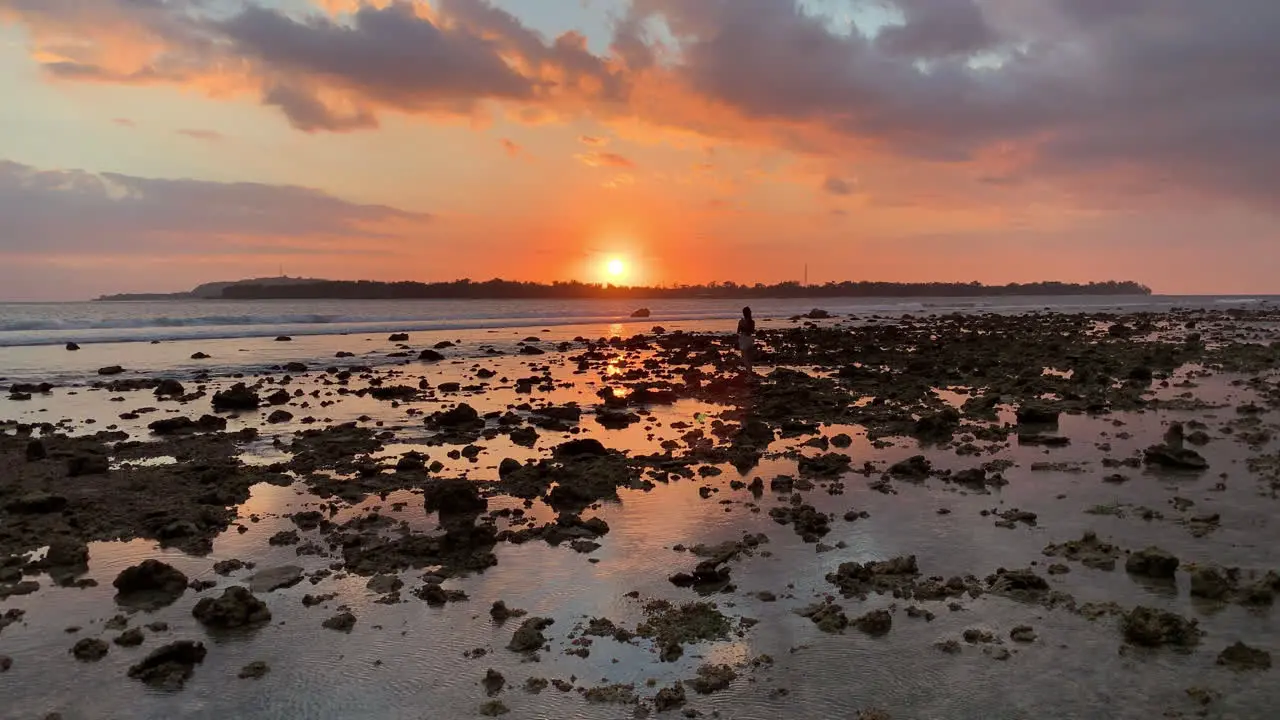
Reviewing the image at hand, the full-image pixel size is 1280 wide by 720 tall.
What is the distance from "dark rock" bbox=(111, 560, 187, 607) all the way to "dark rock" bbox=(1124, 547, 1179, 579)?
10.0 metres

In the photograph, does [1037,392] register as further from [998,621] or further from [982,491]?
[998,621]

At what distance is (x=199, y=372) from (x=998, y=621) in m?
32.6

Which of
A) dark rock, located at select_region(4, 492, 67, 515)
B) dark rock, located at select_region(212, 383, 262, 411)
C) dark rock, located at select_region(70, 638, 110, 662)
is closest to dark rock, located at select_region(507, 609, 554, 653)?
dark rock, located at select_region(70, 638, 110, 662)

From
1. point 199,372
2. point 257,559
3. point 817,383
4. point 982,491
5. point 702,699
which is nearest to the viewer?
point 702,699

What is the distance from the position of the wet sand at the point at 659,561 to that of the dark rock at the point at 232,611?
3 cm

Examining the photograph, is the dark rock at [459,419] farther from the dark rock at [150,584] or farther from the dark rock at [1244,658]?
the dark rock at [1244,658]

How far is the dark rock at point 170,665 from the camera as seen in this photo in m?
5.99

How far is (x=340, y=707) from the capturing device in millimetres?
5578

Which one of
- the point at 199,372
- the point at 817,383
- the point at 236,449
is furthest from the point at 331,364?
the point at 817,383

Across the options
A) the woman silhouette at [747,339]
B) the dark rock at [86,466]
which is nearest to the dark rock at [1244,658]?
the dark rock at [86,466]

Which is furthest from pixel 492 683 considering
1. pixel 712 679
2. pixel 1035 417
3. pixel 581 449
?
pixel 1035 417

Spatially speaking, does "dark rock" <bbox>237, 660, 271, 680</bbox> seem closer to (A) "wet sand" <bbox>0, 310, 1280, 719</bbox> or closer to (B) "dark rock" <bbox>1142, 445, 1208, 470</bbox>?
(A) "wet sand" <bbox>0, 310, 1280, 719</bbox>

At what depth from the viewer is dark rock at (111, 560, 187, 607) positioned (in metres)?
7.75

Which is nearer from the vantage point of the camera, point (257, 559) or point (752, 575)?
point (752, 575)
